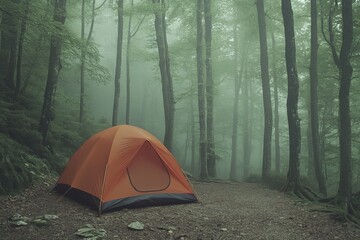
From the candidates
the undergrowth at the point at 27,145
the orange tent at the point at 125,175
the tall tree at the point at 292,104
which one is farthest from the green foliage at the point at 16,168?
the tall tree at the point at 292,104

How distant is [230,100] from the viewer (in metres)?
34.0

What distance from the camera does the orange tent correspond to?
24.7 feet

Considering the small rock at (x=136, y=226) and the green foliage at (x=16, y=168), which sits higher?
the green foliage at (x=16, y=168)

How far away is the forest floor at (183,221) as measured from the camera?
5.83 meters

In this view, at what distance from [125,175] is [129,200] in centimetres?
67

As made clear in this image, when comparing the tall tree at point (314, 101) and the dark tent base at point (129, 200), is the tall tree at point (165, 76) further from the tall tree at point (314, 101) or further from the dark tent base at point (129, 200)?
the dark tent base at point (129, 200)

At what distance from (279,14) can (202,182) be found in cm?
1104

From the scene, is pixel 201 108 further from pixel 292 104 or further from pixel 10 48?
pixel 10 48

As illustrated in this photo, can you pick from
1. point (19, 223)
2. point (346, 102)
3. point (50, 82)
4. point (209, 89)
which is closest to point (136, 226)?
point (19, 223)

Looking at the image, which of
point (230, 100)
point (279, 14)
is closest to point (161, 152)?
point (279, 14)

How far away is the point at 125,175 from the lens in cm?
791

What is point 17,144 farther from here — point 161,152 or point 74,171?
point 161,152

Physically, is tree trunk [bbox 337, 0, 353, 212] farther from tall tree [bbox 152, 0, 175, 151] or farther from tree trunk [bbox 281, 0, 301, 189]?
tall tree [bbox 152, 0, 175, 151]

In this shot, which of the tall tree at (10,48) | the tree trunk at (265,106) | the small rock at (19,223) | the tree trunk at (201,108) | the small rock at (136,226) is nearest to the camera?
the small rock at (19,223)
